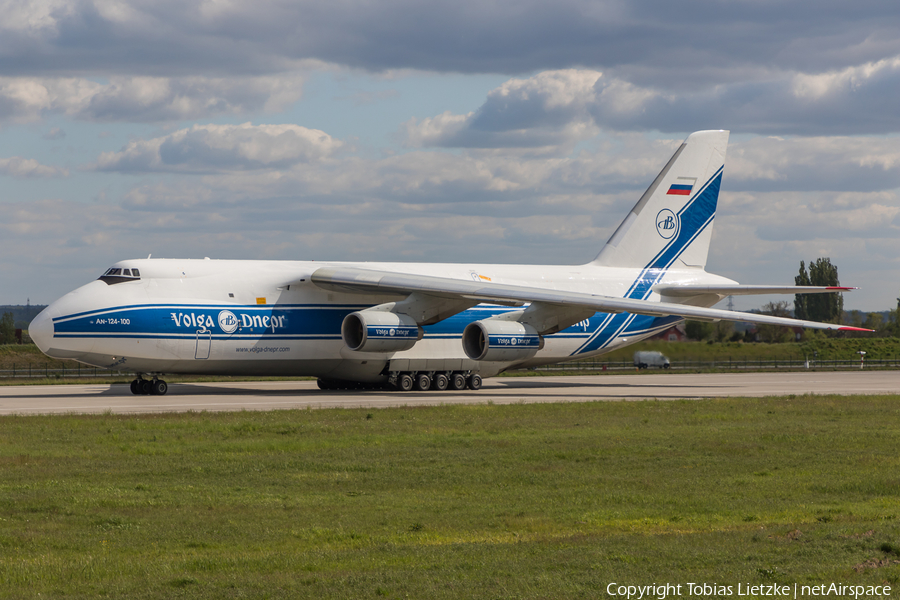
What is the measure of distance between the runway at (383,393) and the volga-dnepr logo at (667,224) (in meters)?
5.91

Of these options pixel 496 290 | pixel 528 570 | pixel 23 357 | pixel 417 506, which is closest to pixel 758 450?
pixel 417 506

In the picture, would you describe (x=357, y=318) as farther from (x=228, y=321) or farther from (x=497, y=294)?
(x=497, y=294)

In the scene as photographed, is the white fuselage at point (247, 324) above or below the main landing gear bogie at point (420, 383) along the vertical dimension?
above

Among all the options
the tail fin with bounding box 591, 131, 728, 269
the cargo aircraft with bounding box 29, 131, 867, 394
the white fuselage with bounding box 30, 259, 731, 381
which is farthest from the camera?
the tail fin with bounding box 591, 131, 728, 269

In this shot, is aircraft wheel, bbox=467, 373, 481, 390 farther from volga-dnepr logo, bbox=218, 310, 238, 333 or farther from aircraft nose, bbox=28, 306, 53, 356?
aircraft nose, bbox=28, 306, 53, 356

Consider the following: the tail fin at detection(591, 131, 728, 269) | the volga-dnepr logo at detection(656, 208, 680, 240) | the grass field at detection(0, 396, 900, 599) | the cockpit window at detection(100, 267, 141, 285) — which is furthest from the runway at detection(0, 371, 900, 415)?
the volga-dnepr logo at detection(656, 208, 680, 240)

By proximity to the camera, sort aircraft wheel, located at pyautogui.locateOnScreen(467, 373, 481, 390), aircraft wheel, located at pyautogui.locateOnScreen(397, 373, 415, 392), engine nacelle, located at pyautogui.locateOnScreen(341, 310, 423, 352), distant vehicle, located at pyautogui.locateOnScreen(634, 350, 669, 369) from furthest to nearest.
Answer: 1. distant vehicle, located at pyautogui.locateOnScreen(634, 350, 669, 369)
2. aircraft wheel, located at pyautogui.locateOnScreen(467, 373, 481, 390)
3. aircraft wheel, located at pyautogui.locateOnScreen(397, 373, 415, 392)
4. engine nacelle, located at pyautogui.locateOnScreen(341, 310, 423, 352)

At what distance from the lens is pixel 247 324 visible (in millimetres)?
29797

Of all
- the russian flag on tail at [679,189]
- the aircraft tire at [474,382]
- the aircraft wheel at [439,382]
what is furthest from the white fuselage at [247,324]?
the russian flag on tail at [679,189]

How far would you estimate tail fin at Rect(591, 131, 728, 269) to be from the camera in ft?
126

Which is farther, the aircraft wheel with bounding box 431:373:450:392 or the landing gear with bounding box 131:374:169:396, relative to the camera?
the aircraft wheel with bounding box 431:373:450:392

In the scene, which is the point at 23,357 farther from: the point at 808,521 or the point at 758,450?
the point at 808,521

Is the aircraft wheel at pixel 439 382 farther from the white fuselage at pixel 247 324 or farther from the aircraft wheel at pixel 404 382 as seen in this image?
the aircraft wheel at pixel 404 382

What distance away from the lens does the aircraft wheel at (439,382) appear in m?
33.7
